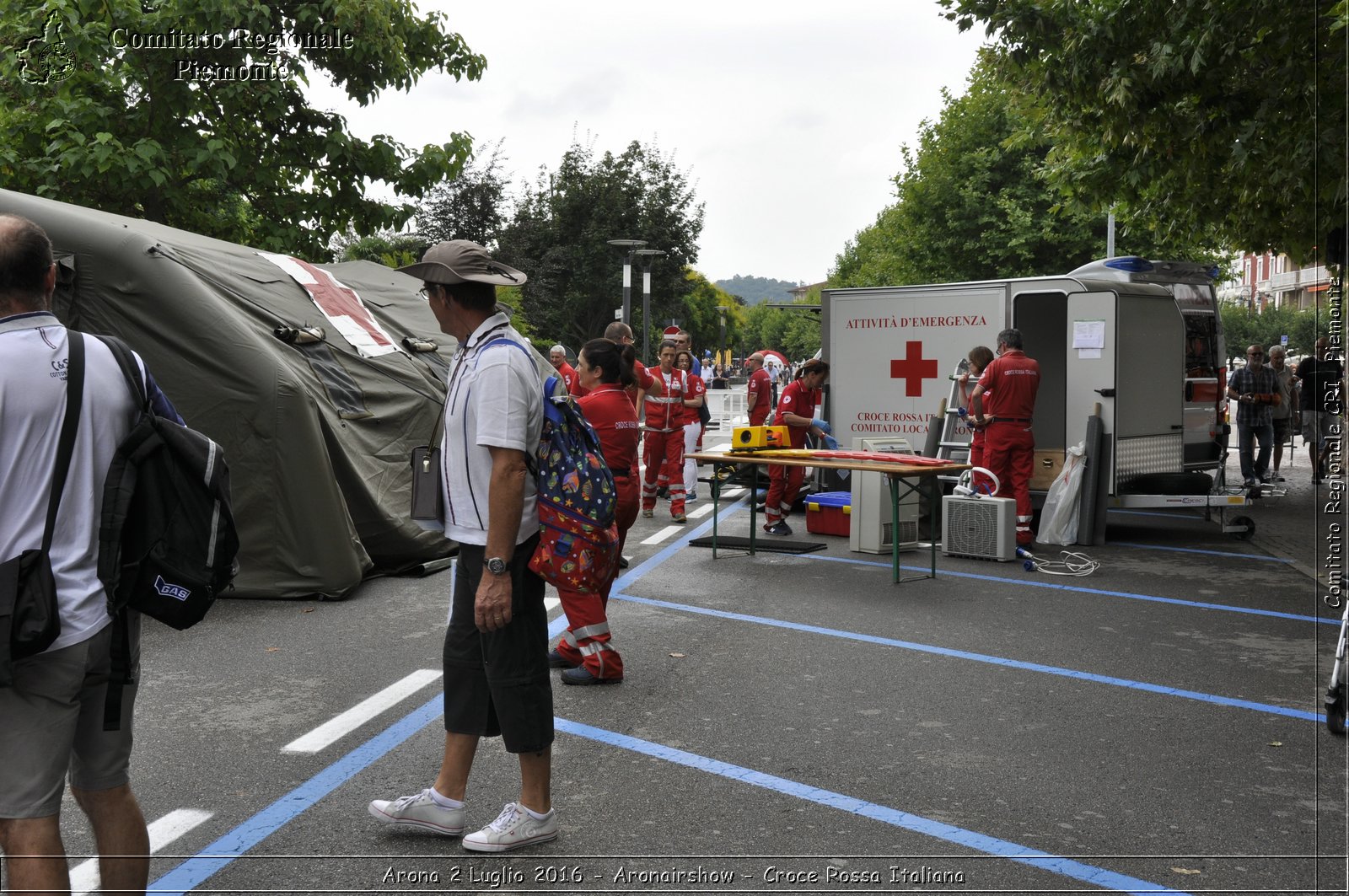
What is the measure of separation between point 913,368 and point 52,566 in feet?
36.0

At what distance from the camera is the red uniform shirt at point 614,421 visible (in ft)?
24.6

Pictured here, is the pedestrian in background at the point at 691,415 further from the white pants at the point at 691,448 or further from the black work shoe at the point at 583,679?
the black work shoe at the point at 583,679

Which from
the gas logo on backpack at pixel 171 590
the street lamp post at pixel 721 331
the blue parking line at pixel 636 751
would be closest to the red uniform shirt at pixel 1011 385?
the blue parking line at pixel 636 751

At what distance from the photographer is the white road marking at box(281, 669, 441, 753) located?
4.89m

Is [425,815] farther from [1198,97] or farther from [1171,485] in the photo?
[1171,485]

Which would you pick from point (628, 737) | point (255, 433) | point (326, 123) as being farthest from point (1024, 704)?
point (326, 123)

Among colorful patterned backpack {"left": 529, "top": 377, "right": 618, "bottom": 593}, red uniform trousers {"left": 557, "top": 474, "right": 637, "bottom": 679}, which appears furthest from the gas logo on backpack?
red uniform trousers {"left": 557, "top": 474, "right": 637, "bottom": 679}

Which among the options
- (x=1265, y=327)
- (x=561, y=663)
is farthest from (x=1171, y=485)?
(x=1265, y=327)

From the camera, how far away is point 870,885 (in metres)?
3.66

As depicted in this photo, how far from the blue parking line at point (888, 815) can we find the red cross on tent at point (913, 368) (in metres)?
8.43

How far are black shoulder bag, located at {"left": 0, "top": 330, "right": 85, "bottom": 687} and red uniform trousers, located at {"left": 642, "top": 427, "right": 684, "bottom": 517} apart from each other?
9602mm

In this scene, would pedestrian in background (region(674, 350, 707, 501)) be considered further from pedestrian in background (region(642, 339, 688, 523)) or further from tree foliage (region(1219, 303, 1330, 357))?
tree foliage (region(1219, 303, 1330, 357))

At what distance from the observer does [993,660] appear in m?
6.55

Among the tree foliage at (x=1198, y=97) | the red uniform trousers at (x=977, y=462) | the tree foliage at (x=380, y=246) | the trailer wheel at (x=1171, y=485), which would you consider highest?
the tree foliage at (x=380, y=246)
